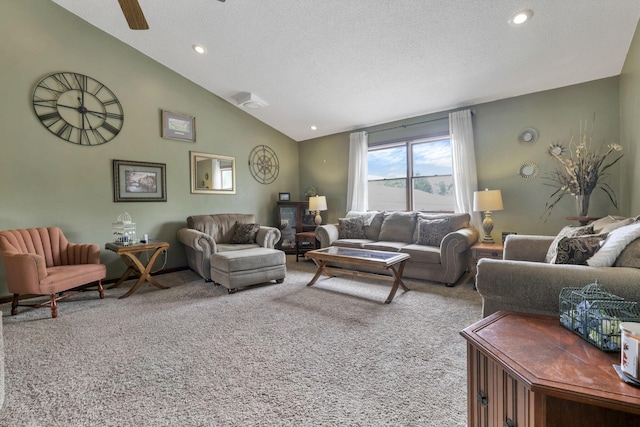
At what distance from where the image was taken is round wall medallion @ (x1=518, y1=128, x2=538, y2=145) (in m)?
3.76

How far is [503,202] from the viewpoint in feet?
13.3

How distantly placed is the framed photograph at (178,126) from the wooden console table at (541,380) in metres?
4.70

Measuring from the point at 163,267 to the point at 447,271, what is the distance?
161 inches

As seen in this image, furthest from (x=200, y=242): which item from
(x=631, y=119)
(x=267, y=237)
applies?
(x=631, y=119)

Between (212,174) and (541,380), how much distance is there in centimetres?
495

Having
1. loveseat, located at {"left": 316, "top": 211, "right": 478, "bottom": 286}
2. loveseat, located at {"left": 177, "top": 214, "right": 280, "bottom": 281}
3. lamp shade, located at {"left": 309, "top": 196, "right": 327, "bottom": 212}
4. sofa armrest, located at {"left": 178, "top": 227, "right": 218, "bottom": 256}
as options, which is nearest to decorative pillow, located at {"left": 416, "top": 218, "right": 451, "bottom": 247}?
loveseat, located at {"left": 316, "top": 211, "right": 478, "bottom": 286}

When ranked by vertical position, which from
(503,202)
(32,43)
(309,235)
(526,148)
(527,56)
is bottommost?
(309,235)

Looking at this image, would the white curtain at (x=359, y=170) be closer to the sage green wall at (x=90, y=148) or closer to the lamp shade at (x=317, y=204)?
the lamp shade at (x=317, y=204)

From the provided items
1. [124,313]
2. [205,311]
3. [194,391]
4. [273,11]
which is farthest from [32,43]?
[194,391]

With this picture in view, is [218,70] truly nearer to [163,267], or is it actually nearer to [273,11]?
[273,11]

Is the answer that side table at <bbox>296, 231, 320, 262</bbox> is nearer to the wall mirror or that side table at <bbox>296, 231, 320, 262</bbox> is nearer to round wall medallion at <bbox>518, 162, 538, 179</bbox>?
the wall mirror

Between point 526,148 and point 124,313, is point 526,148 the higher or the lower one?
the higher one

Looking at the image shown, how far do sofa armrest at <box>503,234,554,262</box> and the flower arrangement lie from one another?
1048 millimetres

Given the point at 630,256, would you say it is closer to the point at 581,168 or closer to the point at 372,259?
the point at 372,259
